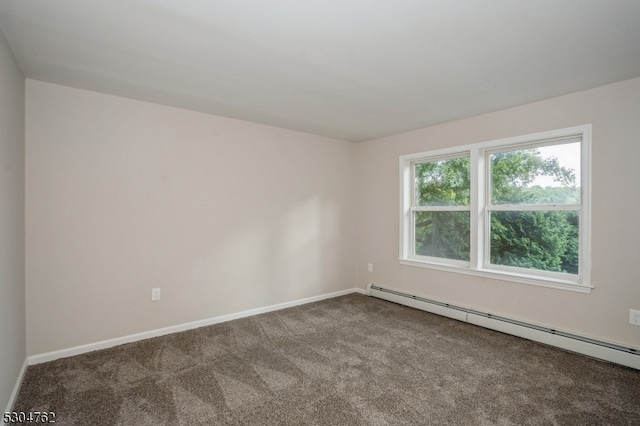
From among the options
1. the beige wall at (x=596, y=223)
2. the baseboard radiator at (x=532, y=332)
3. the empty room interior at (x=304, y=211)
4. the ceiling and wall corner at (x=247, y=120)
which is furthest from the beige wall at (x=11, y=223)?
the beige wall at (x=596, y=223)

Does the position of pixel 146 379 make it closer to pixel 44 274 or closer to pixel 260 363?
pixel 260 363

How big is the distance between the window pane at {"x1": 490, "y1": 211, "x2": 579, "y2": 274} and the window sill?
16 cm

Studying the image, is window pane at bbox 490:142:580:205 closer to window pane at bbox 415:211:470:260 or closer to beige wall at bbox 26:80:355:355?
window pane at bbox 415:211:470:260

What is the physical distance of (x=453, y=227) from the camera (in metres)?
3.85

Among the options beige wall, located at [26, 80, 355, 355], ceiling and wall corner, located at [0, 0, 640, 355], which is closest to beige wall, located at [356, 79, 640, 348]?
ceiling and wall corner, located at [0, 0, 640, 355]

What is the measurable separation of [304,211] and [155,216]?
183 centimetres

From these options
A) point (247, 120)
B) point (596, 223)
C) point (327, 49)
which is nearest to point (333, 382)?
point (327, 49)

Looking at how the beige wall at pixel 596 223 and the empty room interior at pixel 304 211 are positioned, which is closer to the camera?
the empty room interior at pixel 304 211

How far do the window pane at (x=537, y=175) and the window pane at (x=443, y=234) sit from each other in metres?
0.47

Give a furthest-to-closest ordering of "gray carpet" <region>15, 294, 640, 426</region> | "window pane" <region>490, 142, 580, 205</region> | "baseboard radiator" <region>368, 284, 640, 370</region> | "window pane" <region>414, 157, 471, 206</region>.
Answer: "window pane" <region>414, 157, 471, 206</region> < "window pane" <region>490, 142, 580, 205</region> < "baseboard radiator" <region>368, 284, 640, 370</region> < "gray carpet" <region>15, 294, 640, 426</region>

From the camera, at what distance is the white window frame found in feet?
9.04

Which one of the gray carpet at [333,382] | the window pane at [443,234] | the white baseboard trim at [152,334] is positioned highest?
the window pane at [443,234]

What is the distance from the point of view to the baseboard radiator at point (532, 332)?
2.53m

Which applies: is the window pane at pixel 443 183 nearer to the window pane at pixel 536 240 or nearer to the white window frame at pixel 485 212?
the white window frame at pixel 485 212
